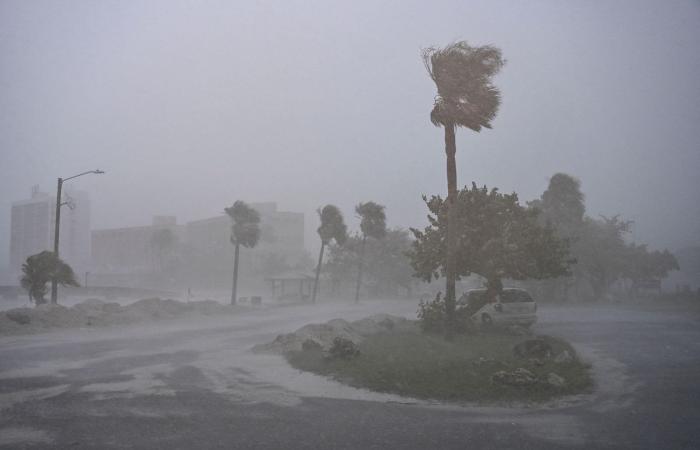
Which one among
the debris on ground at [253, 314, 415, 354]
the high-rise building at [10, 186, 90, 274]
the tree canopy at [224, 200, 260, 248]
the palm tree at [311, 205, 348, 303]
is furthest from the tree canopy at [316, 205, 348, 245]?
the high-rise building at [10, 186, 90, 274]

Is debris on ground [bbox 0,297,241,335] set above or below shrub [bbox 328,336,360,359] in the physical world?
below

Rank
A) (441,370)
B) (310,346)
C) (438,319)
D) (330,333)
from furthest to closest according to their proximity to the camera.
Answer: (438,319) → (330,333) → (310,346) → (441,370)

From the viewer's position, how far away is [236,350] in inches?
666

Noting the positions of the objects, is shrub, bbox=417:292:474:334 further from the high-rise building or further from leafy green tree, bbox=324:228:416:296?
the high-rise building

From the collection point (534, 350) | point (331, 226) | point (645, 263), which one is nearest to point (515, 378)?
point (534, 350)

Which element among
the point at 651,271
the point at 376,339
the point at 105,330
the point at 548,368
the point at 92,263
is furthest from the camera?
the point at 92,263

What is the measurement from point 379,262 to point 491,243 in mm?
47274

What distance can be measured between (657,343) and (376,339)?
10.4 m

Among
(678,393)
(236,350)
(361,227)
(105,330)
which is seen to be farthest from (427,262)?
(361,227)

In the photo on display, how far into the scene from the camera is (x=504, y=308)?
19.9m

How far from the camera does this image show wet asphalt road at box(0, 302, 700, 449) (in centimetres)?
708

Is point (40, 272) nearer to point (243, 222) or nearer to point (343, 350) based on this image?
point (243, 222)

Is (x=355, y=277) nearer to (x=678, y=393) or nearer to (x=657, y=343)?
(x=657, y=343)

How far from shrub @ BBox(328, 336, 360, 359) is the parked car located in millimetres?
8078
